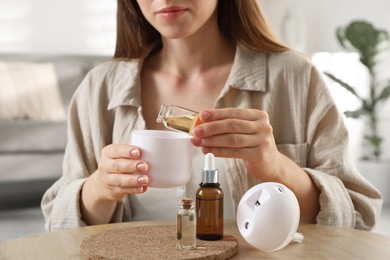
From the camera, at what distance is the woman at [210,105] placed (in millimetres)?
1274

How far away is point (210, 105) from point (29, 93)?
123 inches

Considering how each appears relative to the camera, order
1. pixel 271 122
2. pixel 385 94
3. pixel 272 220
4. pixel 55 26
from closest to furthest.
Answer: pixel 272 220
pixel 271 122
pixel 385 94
pixel 55 26

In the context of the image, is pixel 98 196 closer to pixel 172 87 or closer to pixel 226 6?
pixel 172 87

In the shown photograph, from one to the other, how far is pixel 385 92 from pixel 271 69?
289 cm

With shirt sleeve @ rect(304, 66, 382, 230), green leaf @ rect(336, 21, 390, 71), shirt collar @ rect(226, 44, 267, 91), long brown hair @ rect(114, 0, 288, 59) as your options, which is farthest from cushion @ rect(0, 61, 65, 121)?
shirt sleeve @ rect(304, 66, 382, 230)

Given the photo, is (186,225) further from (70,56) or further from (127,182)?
(70,56)

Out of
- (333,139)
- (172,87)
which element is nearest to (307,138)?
(333,139)

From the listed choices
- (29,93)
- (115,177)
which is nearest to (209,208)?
(115,177)

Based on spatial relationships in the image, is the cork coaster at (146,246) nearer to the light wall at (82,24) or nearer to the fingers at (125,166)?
the fingers at (125,166)

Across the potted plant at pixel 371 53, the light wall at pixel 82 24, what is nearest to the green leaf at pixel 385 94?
the potted plant at pixel 371 53

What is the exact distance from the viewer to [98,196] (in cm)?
121

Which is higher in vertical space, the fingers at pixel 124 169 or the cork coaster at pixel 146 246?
the fingers at pixel 124 169

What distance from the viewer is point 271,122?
1457 mm

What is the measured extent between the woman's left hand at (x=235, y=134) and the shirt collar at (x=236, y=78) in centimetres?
37
